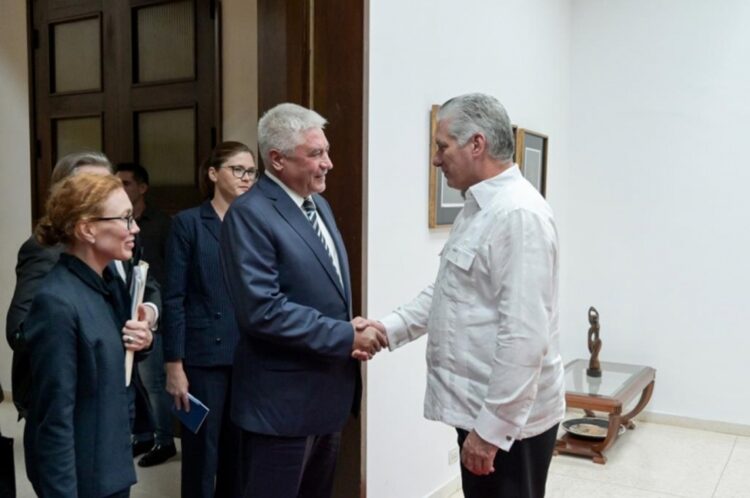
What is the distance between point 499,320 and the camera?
5.53ft

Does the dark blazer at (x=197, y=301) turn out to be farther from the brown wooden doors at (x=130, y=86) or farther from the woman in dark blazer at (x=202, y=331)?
the brown wooden doors at (x=130, y=86)

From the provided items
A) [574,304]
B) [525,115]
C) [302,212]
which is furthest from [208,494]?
[574,304]

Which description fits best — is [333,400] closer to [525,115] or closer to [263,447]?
[263,447]

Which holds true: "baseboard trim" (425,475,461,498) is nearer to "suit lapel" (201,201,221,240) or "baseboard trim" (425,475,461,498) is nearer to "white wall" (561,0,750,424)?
"suit lapel" (201,201,221,240)

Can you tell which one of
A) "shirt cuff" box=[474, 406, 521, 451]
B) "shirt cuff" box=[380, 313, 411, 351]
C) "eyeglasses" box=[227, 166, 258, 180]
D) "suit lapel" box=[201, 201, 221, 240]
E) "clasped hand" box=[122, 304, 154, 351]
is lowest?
"shirt cuff" box=[474, 406, 521, 451]

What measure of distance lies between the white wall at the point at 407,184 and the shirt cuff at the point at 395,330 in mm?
477

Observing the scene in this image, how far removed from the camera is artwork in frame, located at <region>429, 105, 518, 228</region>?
2992 mm

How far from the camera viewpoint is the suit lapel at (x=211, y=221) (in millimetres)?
2500

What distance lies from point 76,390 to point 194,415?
33.2 inches

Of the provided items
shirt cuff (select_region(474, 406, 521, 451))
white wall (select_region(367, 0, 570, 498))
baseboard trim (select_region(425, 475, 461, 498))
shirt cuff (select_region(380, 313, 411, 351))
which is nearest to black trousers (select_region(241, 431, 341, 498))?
shirt cuff (select_region(380, 313, 411, 351))

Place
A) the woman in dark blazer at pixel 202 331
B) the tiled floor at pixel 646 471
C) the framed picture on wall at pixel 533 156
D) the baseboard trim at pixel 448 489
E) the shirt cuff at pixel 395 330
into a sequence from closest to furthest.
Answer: the shirt cuff at pixel 395 330
the woman in dark blazer at pixel 202 331
the baseboard trim at pixel 448 489
the tiled floor at pixel 646 471
the framed picture on wall at pixel 533 156

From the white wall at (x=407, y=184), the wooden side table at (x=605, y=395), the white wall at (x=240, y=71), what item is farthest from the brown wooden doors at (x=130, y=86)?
the wooden side table at (x=605, y=395)

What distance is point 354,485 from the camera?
2547mm

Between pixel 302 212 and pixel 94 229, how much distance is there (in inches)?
21.8
